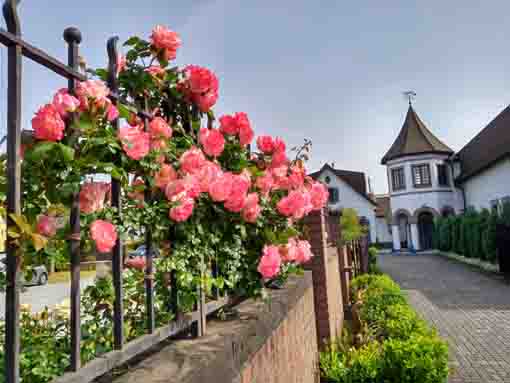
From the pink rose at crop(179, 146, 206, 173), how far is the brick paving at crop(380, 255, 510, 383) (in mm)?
4884

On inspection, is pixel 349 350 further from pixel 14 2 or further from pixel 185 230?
pixel 14 2

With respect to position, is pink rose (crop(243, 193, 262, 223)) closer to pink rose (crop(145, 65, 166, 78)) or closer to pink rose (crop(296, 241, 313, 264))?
pink rose (crop(296, 241, 313, 264))

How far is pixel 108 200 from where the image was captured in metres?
1.31

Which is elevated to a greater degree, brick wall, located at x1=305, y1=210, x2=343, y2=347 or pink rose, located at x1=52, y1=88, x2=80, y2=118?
pink rose, located at x1=52, y1=88, x2=80, y2=118

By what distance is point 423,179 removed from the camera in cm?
2978

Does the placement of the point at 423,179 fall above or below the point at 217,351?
above

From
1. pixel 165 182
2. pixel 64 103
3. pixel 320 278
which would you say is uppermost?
pixel 64 103

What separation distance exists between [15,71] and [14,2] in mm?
174

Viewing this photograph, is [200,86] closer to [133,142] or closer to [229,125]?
[229,125]

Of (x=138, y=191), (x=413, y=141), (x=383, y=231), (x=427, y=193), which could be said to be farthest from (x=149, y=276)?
(x=383, y=231)

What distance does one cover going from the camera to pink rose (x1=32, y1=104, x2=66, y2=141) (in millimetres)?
980

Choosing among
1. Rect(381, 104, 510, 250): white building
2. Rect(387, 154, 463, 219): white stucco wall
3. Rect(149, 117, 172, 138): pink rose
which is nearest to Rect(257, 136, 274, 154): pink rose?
Rect(149, 117, 172, 138): pink rose

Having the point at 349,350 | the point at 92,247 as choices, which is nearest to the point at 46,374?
the point at 92,247

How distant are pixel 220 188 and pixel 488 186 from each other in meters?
25.0
